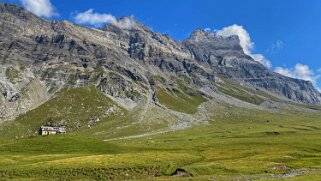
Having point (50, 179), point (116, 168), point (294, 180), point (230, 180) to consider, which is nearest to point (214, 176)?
point (230, 180)

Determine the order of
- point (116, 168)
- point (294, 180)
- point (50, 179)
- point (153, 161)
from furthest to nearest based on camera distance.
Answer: point (153, 161) < point (116, 168) < point (50, 179) < point (294, 180)

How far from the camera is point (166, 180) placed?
80.6 meters

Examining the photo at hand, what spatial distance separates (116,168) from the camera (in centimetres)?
9250

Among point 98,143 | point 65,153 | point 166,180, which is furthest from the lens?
point 98,143

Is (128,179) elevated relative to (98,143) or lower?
lower

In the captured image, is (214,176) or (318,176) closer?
(318,176)

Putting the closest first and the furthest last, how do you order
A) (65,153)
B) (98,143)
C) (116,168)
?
(116,168) → (65,153) → (98,143)

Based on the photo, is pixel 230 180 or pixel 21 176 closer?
pixel 230 180

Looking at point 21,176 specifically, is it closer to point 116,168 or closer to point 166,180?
point 116,168

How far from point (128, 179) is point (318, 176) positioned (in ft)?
132

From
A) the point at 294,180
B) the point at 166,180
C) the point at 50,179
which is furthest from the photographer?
the point at 50,179

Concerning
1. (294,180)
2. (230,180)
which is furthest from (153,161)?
(294,180)

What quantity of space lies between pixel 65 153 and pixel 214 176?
64.2 metres

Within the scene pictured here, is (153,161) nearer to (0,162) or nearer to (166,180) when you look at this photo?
(166,180)
